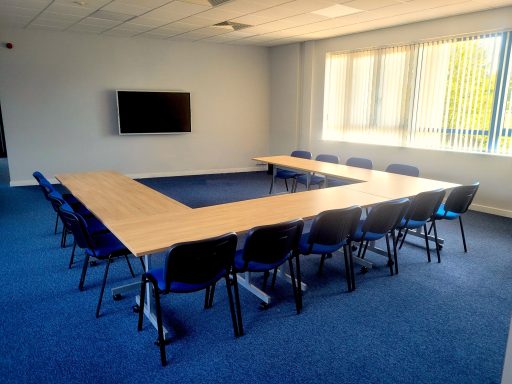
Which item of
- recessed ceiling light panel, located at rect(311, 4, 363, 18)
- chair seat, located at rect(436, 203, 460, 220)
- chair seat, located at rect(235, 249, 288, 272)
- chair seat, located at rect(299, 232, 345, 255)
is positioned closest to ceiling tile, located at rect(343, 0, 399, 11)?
recessed ceiling light panel, located at rect(311, 4, 363, 18)

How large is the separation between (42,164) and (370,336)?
713 cm

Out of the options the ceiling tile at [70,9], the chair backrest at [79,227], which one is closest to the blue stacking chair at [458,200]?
the chair backrest at [79,227]

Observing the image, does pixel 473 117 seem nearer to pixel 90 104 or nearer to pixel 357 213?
pixel 357 213

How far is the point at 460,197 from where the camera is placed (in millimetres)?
Answer: 3988

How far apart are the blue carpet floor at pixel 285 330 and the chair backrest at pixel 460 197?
21.1 inches

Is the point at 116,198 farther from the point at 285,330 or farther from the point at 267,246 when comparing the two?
the point at 285,330

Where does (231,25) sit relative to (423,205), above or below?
above

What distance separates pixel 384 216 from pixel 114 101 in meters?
6.47

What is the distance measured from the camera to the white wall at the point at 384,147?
551 cm

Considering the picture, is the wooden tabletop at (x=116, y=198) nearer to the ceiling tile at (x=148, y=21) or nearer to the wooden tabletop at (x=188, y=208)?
the wooden tabletop at (x=188, y=208)

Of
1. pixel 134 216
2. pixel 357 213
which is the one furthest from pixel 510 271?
pixel 134 216

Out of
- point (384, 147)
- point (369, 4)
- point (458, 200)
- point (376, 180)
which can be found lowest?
point (458, 200)

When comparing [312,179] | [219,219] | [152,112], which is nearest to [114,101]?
[152,112]

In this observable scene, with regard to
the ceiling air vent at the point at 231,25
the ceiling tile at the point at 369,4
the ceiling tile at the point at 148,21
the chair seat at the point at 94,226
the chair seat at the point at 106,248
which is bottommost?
the chair seat at the point at 94,226
